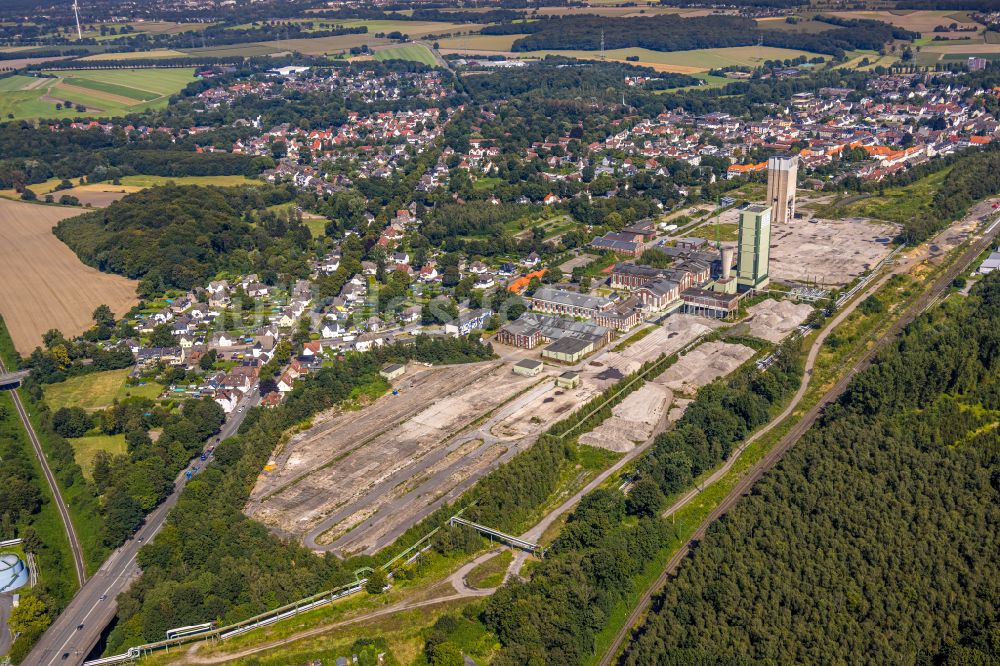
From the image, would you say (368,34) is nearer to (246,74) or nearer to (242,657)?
(246,74)

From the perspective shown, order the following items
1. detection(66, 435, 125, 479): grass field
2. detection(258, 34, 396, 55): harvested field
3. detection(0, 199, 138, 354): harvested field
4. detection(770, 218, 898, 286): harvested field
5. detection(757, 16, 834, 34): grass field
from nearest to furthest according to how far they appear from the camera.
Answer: detection(66, 435, 125, 479): grass field, detection(0, 199, 138, 354): harvested field, detection(770, 218, 898, 286): harvested field, detection(757, 16, 834, 34): grass field, detection(258, 34, 396, 55): harvested field

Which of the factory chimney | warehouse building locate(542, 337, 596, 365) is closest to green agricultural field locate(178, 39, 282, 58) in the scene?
the factory chimney

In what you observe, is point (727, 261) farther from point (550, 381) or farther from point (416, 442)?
point (416, 442)

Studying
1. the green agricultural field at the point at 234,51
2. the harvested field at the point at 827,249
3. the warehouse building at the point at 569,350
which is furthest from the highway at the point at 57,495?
the green agricultural field at the point at 234,51

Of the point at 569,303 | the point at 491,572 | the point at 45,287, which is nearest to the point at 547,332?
the point at 569,303

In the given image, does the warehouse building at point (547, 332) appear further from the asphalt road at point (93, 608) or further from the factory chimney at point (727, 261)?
the asphalt road at point (93, 608)

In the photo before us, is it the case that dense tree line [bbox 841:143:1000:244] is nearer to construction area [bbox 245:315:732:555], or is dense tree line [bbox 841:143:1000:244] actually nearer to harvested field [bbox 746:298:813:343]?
harvested field [bbox 746:298:813:343]
